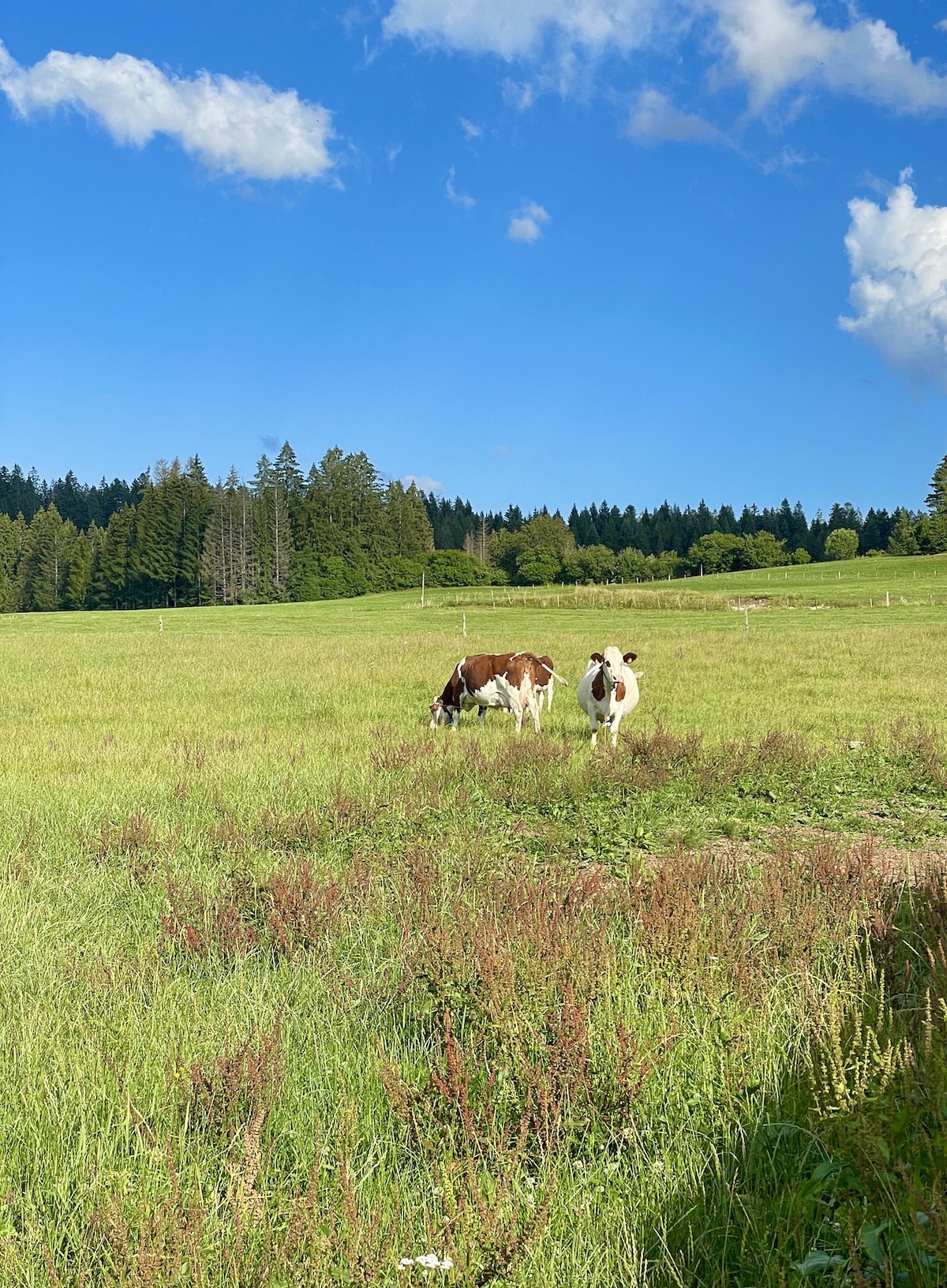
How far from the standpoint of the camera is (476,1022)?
402 cm

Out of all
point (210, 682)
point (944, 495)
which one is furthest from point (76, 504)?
point (210, 682)

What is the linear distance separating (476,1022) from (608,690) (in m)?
9.74

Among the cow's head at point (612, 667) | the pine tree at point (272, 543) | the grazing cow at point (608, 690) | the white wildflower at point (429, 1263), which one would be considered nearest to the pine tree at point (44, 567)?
the pine tree at point (272, 543)

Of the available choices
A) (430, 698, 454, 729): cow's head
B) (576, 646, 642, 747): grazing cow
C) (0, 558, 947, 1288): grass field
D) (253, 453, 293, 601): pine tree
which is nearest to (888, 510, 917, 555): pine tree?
(253, 453, 293, 601): pine tree

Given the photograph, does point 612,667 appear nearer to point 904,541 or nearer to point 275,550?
point 275,550

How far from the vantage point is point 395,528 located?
123 metres

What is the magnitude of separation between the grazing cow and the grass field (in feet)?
9.45

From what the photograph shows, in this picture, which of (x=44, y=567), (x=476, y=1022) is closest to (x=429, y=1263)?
(x=476, y=1022)

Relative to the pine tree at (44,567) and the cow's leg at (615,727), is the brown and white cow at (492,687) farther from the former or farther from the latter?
the pine tree at (44,567)

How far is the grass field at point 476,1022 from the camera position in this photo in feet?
8.88

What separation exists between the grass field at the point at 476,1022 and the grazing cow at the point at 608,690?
9.45 feet

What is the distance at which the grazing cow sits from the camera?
43.9 feet

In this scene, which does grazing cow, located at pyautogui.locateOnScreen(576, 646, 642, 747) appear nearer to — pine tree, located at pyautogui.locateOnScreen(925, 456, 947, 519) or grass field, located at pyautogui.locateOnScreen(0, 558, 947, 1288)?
grass field, located at pyautogui.locateOnScreen(0, 558, 947, 1288)

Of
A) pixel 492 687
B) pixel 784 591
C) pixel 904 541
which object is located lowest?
pixel 492 687
